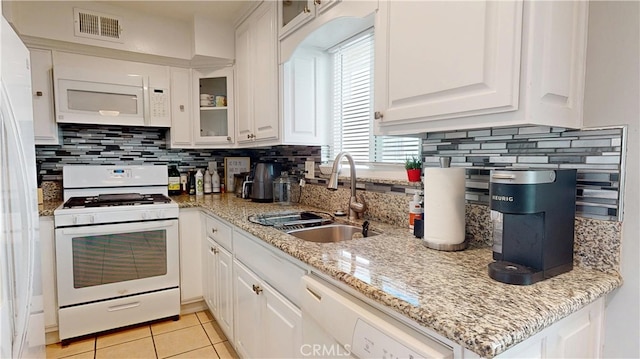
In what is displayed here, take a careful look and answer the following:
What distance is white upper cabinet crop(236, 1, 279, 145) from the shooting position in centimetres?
211

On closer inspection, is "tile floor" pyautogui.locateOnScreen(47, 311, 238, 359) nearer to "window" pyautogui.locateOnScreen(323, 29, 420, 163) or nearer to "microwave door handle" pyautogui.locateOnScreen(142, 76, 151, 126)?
"window" pyautogui.locateOnScreen(323, 29, 420, 163)

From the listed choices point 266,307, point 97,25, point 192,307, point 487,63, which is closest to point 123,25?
point 97,25

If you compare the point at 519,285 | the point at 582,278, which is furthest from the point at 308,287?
the point at 582,278

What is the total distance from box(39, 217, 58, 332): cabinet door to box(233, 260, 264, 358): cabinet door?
3.89 ft

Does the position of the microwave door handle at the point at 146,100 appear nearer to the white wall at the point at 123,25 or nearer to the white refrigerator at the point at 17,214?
the white wall at the point at 123,25

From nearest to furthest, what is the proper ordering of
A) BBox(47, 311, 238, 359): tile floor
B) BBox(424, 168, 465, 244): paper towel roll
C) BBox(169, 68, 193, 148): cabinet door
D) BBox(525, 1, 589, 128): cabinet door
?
BBox(525, 1, 589, 128): cabinet door
BBox(424, 168, 465, 244): paper towel roll
BBox(47, 311, 238, 359): tile floor
BBox(169, 68, 193, 148): cabinet door

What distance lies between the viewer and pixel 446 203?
3.80ft

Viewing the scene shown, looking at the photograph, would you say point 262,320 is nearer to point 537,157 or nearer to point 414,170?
point 414,170

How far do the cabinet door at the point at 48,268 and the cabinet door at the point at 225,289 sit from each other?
0.99 m

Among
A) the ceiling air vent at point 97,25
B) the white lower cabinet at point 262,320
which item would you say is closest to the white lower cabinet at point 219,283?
the white lower cabinet at point 262,320

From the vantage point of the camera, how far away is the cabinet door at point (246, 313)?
1597 mm

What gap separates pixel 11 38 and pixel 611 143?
6.12 ft

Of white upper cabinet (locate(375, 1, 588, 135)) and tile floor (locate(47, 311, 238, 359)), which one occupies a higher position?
white upper cabinet (locate(375, 1, 588, 135))

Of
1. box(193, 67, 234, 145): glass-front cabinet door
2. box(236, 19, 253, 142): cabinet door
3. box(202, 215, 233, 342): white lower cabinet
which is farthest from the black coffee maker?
box(193, 67, 234, 145): glass-front cabinet door
